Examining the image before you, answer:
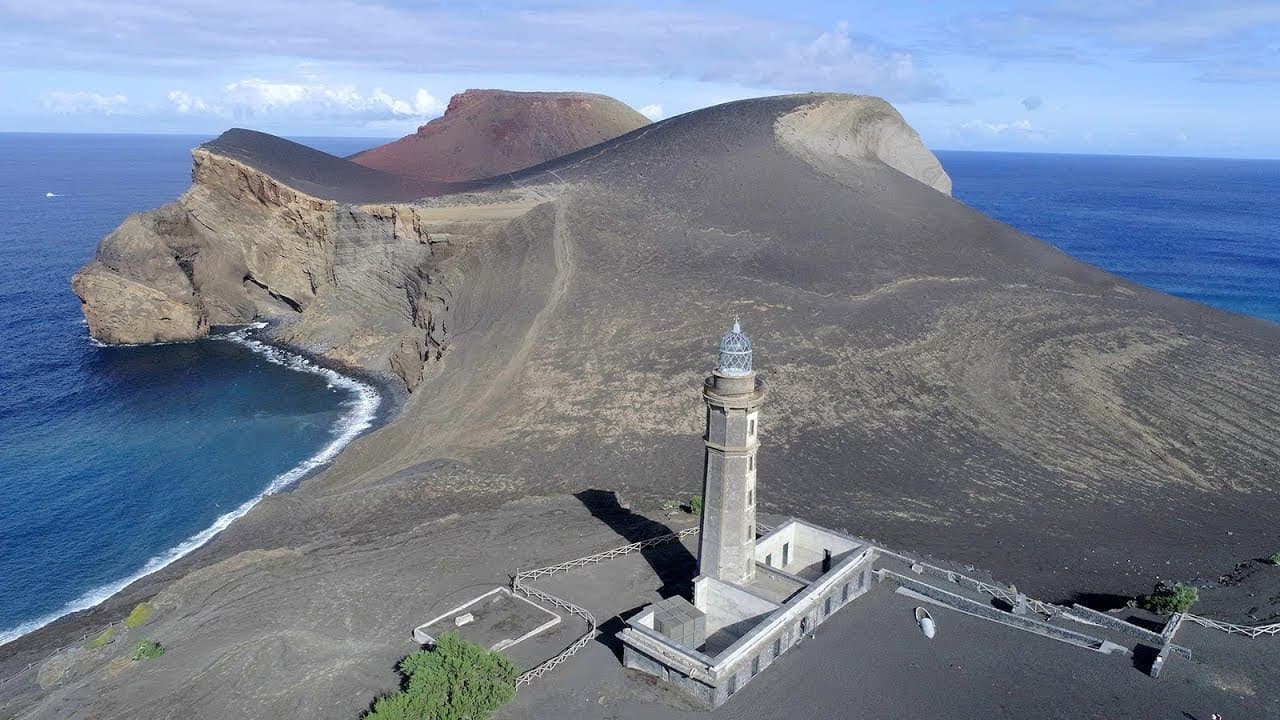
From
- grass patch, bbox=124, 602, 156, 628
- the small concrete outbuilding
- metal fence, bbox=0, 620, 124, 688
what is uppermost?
the small concrete outbuilding

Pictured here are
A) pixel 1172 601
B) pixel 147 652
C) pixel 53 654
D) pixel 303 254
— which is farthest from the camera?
pixel 303 254

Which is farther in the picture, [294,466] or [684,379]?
[684,379]

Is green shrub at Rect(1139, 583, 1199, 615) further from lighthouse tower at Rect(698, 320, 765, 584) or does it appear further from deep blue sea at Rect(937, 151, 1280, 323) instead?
deep blue sea at Rect(937, 151, 1280, 323)

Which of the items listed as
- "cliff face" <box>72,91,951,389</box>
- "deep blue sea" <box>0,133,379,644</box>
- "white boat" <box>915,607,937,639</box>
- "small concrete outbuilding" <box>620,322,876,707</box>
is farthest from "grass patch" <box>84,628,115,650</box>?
"cliff face" <box>72,91,951,389</box>

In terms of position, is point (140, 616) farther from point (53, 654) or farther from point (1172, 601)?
point (1172, 601)

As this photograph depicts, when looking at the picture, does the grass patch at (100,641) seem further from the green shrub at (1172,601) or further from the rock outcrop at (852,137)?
the rock outcrop at (852,137)

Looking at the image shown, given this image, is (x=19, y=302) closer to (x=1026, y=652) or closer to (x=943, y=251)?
(x=943, y=251)

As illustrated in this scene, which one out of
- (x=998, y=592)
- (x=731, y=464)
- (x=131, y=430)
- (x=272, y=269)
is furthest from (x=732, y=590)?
(x=272, y=269)
